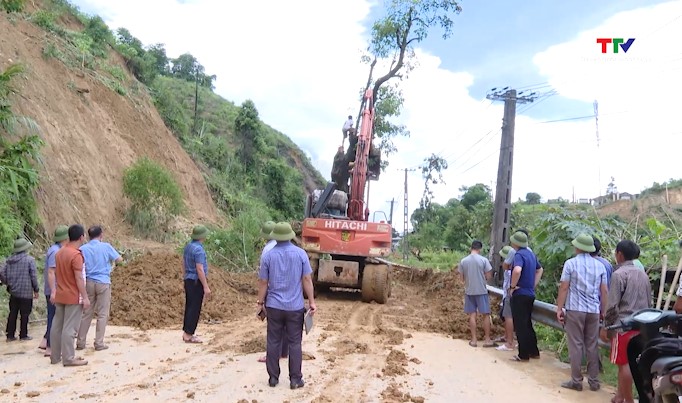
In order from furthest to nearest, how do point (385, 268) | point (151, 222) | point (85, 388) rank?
point (151, 222) < point (385, 268) < point (85, 388)

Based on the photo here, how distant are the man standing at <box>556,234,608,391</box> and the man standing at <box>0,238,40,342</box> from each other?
24.5 ft

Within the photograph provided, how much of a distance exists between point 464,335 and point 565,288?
3469 millimetres

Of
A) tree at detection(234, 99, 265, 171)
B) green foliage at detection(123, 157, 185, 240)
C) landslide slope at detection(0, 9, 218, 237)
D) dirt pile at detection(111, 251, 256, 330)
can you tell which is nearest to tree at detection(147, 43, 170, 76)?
tree at detection(234, 99, 265, 171)

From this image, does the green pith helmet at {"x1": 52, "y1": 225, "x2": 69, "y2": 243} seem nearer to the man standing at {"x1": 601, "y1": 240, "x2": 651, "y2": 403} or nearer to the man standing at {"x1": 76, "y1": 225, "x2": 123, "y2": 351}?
the man standing at {"x1": 76, "y1": 225, "x2": 123, "y2": 351}

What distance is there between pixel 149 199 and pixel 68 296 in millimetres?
12652

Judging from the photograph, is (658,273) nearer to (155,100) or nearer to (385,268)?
(385,268)

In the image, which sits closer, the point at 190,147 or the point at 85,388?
the point at 85,388

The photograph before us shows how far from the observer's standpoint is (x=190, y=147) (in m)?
31.9

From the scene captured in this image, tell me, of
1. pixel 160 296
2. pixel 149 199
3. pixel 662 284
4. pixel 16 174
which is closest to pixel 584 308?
pixel 662 284

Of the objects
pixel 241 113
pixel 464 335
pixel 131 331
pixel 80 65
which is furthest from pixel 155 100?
pixel 464 335

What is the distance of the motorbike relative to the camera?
3.35m

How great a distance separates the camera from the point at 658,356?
364 cm

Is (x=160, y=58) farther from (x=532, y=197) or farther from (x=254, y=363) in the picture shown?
(x=254, y=363)

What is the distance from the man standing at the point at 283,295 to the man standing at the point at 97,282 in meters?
2.89
